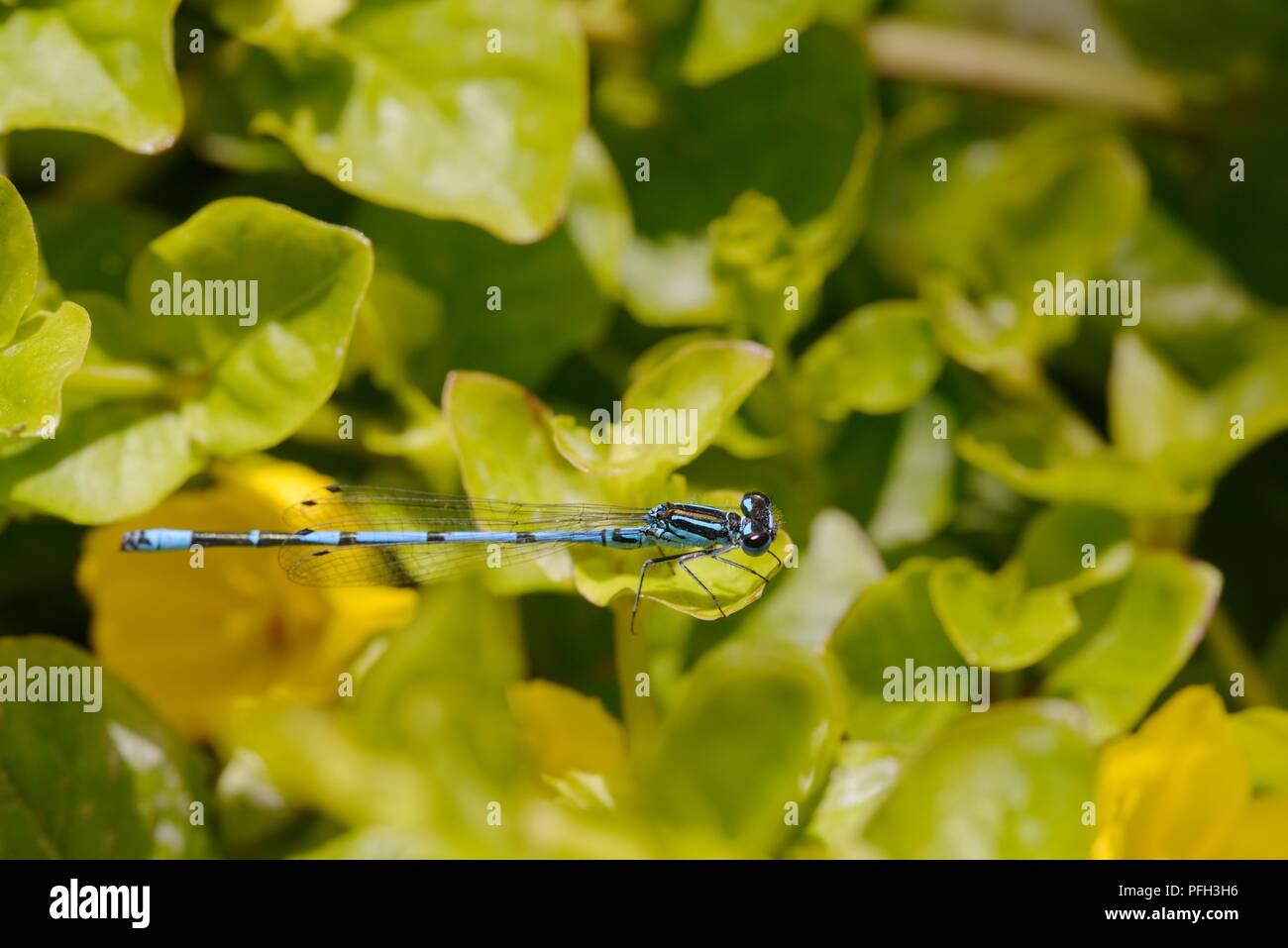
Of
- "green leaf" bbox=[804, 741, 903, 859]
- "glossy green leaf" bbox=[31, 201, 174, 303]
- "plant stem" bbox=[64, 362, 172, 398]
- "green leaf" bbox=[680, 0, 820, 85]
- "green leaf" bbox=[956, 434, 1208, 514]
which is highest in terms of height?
"green leaf" bbox=[680, 0, 820, 85]

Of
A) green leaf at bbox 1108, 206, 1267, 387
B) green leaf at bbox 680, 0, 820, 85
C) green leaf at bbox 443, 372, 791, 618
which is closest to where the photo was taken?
green leaf at bbox 443, 372, 791, 618

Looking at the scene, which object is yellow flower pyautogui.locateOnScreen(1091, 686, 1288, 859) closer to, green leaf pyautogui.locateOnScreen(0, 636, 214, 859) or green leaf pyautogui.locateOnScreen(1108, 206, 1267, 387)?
green leaf pyautogui.locateOnScreen(1108, 206, 1267, 387)

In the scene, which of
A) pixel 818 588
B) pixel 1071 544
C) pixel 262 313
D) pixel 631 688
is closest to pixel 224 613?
pixel 262 313

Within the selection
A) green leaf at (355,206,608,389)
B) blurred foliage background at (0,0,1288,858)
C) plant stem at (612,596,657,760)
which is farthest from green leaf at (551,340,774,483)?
green leaf at (355,206,608,389)

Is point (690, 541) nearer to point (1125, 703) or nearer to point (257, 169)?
point (1125, 703)

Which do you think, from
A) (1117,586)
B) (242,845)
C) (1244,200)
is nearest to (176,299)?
(242,845)

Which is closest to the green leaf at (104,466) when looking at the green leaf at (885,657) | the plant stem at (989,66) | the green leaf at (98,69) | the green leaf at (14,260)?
the green leaf at (14,260)

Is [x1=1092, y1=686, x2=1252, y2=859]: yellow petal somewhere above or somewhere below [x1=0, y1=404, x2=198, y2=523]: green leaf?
below
